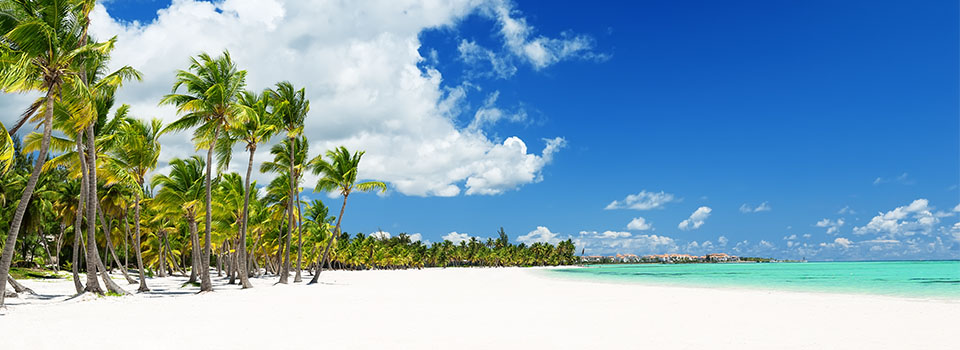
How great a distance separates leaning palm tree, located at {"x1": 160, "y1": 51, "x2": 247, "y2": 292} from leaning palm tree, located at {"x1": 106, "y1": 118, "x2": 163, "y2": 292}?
6.20 ft

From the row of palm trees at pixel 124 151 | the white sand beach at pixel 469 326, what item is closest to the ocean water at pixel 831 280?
the white sand beach at pixel 469 326

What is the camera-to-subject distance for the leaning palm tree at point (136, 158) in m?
20.4

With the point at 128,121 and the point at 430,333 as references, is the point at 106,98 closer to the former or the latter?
the point at 128,121

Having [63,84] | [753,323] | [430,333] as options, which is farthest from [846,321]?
[63,84]

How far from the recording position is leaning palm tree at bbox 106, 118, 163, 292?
20.4m

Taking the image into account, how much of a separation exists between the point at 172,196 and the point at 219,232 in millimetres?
4678

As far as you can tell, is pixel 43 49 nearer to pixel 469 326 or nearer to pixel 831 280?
pixel 469 326

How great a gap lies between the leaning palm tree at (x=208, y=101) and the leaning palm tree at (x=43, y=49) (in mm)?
5481

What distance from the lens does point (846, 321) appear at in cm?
1098

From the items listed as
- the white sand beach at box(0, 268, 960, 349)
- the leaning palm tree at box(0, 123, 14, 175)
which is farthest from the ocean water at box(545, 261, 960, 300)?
the leaning palm tree at box(0, 123, 14, 175)

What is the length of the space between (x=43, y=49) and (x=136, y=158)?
1097 cm

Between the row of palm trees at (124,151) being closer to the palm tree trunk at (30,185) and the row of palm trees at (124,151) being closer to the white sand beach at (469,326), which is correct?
the palm tree trunk at (30,185)

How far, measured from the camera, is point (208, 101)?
19.4 metres

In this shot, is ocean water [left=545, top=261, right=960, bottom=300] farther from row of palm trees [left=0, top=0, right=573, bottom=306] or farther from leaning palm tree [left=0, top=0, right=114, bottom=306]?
leaning palm tree [left=0, top=0, right=114, bottom=306]
